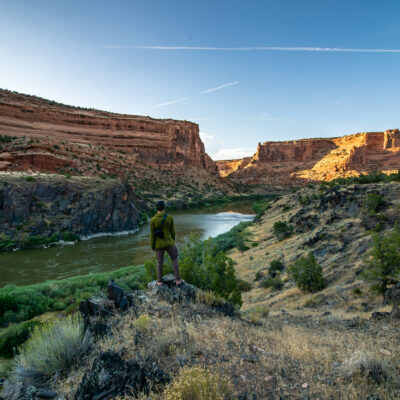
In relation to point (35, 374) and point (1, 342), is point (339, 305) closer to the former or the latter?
point (35, 374)

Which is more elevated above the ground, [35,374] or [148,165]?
[148,165]

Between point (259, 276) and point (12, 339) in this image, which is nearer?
point (12, 339)

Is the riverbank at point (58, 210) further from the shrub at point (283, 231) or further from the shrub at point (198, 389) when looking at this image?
the shrub at point (198, 389)

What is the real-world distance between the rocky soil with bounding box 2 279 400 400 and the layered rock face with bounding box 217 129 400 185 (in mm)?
90959

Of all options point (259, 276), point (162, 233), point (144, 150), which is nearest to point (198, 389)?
point (162, 233)

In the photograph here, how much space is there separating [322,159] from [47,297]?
114537 millimetres

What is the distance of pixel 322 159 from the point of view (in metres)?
106

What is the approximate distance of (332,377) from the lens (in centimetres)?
294

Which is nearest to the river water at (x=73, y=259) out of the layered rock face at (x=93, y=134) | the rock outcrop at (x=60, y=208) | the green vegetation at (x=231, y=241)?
the rock outcrop at (x=60, y=208)

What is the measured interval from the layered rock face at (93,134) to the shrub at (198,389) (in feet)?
145

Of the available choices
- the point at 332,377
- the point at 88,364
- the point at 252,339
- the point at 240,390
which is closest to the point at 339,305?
the point at 252,339

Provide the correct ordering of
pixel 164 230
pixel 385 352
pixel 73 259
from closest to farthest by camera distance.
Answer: pixel 385 352
pixel 164 230
pixel 73 259

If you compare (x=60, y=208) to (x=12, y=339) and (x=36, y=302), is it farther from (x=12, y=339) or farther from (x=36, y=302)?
(x=12, y=339)

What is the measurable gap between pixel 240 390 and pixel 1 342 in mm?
8300
